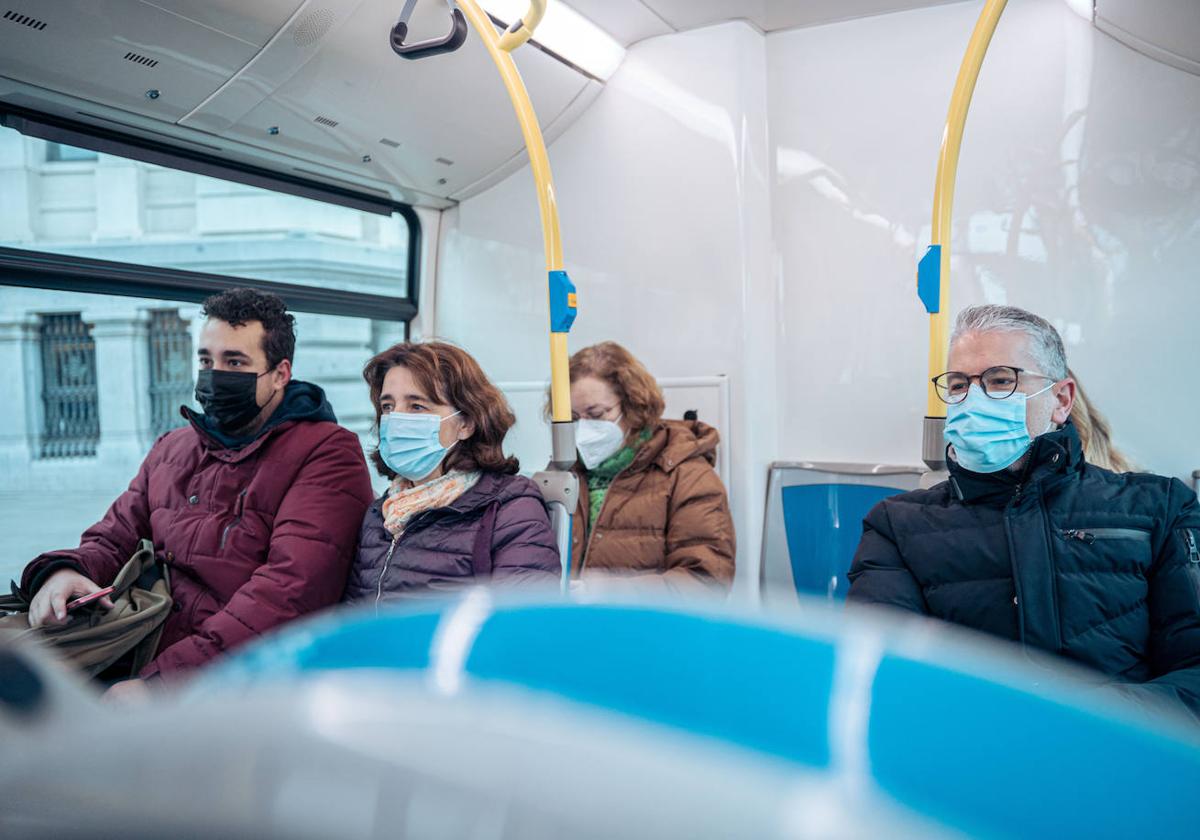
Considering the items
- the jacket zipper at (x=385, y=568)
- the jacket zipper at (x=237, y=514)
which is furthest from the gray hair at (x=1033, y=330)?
the jacket zipper at (x=237, y=514)

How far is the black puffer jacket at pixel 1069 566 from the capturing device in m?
1.67

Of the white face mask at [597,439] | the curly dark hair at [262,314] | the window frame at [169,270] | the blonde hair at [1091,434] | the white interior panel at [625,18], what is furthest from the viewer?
the white interior panel at [625,18]

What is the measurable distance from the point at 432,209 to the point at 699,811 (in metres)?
4.32

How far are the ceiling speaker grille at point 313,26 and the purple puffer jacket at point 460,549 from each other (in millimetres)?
1566

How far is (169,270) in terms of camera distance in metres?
3.27

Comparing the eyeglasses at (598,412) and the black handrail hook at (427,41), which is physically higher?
the black handrail hook at (427,41)

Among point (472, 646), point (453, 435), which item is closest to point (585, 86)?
point (453, 435)

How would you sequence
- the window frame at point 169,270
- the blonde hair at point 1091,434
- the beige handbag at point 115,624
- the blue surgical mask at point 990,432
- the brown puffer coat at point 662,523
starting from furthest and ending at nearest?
the brown puffer coat at point 662,523
the window frame at point 169,270
the beige handbag at point 115,624
the blonde hair at point 1091,434
the blue surgical mask at point 990,432

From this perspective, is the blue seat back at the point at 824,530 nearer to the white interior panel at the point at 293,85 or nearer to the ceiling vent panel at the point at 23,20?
the white interior panel at the point at 293,85

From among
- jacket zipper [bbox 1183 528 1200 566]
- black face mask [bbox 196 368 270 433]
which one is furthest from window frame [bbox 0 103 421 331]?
jacket zipper [bbox 1183 528 1200 566]

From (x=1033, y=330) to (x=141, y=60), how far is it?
8.33 feet

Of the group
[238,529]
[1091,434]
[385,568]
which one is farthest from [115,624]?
[1091,434]

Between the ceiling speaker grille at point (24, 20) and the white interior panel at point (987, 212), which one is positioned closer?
the ceiling speaker grille at point (24, 20)

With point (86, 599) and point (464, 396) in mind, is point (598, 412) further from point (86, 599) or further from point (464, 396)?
point (86, 599)
